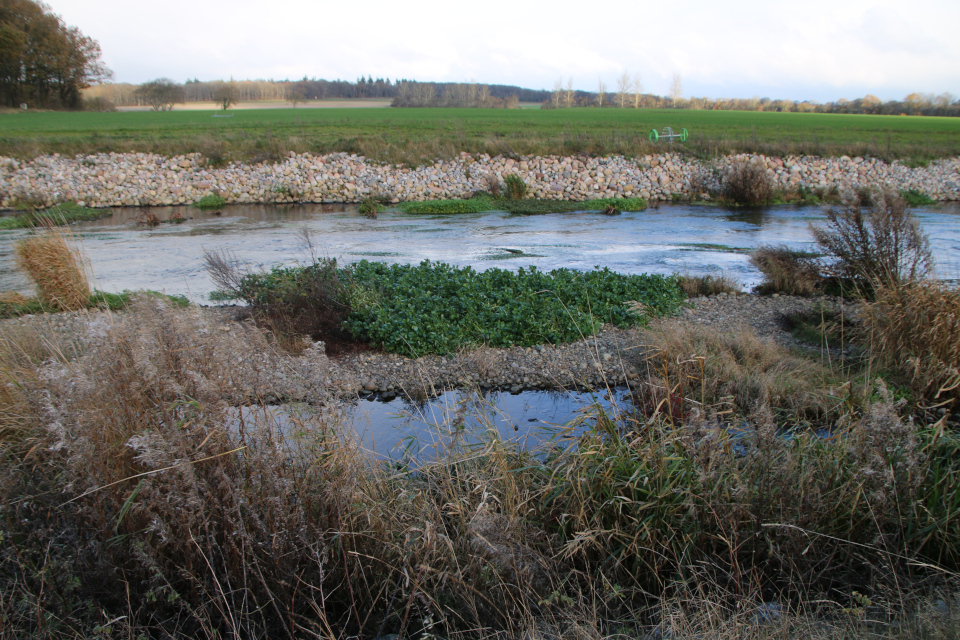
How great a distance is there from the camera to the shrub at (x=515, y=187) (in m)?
22.8

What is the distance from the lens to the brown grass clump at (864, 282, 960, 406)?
4941mm

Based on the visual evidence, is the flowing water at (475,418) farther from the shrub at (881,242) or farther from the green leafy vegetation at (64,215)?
the green leafy vegetation at (64,215)

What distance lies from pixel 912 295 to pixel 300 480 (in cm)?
593

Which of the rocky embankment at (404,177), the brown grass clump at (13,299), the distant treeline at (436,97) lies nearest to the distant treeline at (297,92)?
the distant treeline at (436,97)

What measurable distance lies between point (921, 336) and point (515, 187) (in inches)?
739

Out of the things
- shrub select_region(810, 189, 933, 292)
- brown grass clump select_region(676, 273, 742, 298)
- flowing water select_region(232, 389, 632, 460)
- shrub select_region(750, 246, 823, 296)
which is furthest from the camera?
brown grass clump select_region(676, 273, 742, 298)

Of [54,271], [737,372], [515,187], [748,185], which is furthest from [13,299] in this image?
[748,185]

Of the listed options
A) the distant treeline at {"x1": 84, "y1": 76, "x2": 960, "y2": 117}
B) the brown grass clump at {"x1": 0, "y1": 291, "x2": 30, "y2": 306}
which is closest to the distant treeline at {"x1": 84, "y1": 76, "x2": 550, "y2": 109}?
the distant treeline at {"x1": 84, "y1": 76, "x2": 960, "y2": 117}

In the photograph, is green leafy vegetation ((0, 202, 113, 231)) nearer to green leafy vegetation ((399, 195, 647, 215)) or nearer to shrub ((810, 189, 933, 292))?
green leafy vegetation ((399, 195, 647, 215))

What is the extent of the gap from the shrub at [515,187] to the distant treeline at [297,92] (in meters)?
53.7

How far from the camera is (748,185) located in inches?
837

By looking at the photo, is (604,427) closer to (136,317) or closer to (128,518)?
(128,518)

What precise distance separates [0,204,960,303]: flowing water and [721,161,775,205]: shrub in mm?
736

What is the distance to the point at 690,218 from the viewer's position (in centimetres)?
1914
